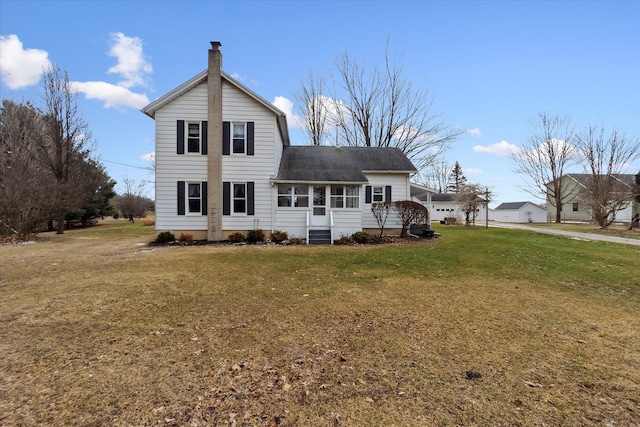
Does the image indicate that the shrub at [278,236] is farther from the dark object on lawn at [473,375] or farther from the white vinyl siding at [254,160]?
the dark object on lawn at [473,375]

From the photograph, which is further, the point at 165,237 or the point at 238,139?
the point at 238,139

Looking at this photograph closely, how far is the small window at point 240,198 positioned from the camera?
1442cm

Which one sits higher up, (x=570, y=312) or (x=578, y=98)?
(x=578, y=98)

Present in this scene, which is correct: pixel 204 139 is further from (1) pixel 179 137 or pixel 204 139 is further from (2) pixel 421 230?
(2) pixel 421 230

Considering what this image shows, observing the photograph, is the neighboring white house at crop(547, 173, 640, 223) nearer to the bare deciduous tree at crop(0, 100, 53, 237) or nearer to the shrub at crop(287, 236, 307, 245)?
the shrub at crop(287, 236, 307, 245)

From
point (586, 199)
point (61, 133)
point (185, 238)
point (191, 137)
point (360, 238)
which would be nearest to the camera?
point (185, 238)

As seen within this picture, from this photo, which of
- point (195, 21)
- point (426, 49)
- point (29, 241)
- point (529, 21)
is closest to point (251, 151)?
point (195, 21)

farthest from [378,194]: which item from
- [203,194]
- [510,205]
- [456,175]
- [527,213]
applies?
[456,175]

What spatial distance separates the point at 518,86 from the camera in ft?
50.3

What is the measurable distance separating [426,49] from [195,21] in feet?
36.8

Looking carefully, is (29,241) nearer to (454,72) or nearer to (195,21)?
Result: (195,21)

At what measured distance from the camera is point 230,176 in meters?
14.2

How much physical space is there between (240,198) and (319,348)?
38.1 feet

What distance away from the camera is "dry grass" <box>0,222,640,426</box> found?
2.63 m
